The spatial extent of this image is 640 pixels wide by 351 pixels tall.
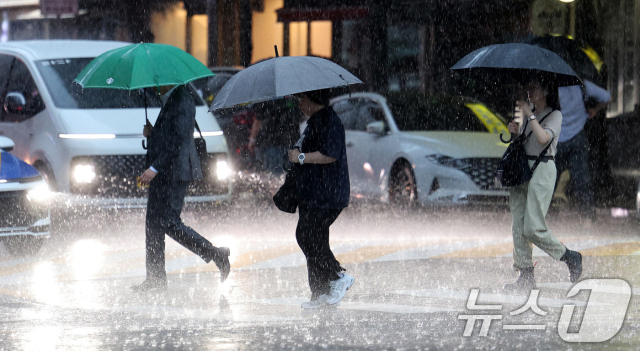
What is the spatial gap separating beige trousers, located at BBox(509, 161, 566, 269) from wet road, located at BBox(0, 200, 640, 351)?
31cm

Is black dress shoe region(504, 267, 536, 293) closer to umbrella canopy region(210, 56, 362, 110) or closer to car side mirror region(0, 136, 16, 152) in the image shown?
umbrella canopy region(210, 56, 362, 110)

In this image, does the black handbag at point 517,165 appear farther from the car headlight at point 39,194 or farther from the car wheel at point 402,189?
the car wheel at point 402,189

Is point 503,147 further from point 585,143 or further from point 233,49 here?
point 233,49

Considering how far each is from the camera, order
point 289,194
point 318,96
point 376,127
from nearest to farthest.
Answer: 1. point 318,96
2. point 289,194
3. point 376,127

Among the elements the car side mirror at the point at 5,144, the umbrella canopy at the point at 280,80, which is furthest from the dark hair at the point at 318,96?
the car side mirror at the point at 5,144

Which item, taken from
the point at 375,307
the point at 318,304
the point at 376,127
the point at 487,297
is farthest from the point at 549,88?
the point at 376,127

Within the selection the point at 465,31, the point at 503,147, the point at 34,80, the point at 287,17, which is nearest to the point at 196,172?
the point at 34,80

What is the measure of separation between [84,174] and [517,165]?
5207mm

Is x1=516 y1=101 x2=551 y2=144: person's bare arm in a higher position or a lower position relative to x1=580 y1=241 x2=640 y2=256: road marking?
higher

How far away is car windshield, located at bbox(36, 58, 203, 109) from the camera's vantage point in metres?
11.6

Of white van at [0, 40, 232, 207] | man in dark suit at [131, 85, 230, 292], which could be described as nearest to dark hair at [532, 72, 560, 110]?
man in dark suit at [131, 85, 230, 292]

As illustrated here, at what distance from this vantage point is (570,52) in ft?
40.0

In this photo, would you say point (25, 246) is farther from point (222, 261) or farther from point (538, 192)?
point (538, 192)

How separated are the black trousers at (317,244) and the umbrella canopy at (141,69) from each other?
4.80ft
